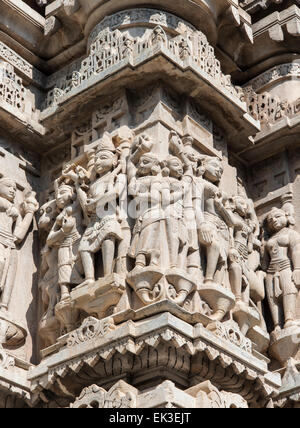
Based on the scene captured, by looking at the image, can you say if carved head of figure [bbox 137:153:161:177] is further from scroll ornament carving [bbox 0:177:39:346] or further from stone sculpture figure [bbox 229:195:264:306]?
scroll ornament carving [bbox 0:177:39:346]

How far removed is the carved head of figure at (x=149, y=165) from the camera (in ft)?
45.1

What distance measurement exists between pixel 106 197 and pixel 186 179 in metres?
1.07

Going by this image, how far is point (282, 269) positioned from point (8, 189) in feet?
13.1

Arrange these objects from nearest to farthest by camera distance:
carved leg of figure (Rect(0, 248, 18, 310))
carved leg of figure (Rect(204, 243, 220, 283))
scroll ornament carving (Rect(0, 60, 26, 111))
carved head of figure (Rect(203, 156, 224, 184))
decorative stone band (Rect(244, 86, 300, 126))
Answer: carved leg of figure (Rect(204, 243, 220, 283)) → carved leg of figure (Rect(0, 248, 18, 310)) → carved head of figure (Rect(203, 156, 224, 184)) → scroll ornament carving (Rect(0, 60, 26, 111)) → decorative stone band (Rect(244, 86, 300, 126))

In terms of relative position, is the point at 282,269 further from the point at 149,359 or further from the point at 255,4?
the point at 255,4

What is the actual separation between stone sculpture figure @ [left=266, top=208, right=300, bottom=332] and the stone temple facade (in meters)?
0.02

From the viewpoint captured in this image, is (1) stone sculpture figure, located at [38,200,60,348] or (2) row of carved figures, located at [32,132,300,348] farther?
(1) stone sculpture figure, located at [38,200,60,348]

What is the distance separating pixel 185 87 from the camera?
14.8 meters

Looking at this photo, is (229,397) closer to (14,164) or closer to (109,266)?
(109,266)

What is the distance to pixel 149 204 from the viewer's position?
13.4 m

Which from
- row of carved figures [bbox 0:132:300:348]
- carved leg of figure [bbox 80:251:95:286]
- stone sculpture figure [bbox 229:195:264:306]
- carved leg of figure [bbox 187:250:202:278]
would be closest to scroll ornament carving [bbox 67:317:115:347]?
row of carved figures [bbox 0:132:300:348]

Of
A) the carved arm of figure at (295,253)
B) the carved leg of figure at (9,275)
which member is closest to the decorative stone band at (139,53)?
the carved arm of figure at (295,253)

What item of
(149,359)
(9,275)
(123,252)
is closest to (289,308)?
(123,252)

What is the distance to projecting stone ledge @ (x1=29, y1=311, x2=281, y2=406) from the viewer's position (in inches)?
478
